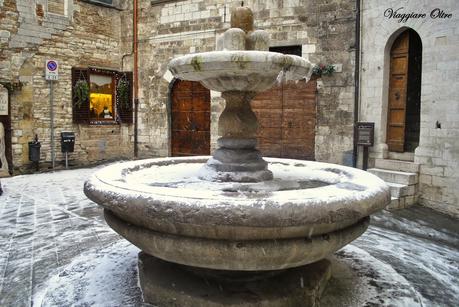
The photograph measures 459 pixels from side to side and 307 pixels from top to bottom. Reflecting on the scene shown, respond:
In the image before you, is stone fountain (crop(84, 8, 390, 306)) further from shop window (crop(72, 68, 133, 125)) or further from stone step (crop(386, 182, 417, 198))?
shop window (crop(72, 68, 133, 125))

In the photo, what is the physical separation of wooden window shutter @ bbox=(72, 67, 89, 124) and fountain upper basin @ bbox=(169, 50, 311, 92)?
8499 mm

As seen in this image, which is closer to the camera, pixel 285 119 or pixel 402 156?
pixel 402 156

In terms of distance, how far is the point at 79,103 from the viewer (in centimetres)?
1098

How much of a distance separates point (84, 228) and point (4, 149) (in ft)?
18.3

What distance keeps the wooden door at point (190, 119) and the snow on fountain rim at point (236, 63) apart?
25.9ft

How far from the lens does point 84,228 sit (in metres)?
5.23

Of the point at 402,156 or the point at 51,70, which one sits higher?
the point at 51,70

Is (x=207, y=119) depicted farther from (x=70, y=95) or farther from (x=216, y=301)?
(x=216, y=301)

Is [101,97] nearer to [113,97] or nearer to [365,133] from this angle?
[113,97]

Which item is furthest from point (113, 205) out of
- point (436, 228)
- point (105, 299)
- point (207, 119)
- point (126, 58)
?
point (126, 58)

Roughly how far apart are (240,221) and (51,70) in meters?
9.59

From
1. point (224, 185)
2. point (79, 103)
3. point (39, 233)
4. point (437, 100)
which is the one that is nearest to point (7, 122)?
point (79, 103)

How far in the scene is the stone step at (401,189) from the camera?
690cm

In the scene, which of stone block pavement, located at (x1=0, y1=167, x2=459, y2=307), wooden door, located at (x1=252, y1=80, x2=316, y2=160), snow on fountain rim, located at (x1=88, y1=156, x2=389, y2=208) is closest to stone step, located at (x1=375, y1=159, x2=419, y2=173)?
stone block pavement, located at (x1=0, y1=167, x2=459, y2=307)
